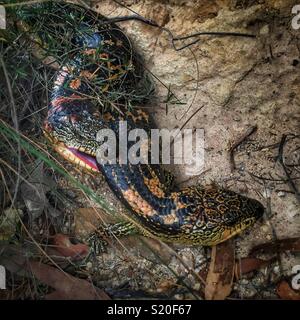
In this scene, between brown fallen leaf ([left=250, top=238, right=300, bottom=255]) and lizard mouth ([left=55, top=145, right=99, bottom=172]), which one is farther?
lizard mouth ([left=55, top=145, right=99, bottom=172])

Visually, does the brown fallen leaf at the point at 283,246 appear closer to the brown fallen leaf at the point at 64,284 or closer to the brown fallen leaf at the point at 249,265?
the brown fallen leaf at the point at 249,265

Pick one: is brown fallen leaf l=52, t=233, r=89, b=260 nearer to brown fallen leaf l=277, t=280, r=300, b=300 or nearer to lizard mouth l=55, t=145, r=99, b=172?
lizard mouth l=55, t=145, r=99, b=172

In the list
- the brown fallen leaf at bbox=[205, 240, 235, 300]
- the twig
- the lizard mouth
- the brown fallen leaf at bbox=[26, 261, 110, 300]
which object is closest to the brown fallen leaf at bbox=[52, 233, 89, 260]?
the brown fallen leaf at bbox=[26, 261, 110, 300]

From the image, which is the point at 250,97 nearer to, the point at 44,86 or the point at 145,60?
the point at 145,60

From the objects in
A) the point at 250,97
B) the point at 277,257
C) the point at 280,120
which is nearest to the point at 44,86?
the point at 250,97

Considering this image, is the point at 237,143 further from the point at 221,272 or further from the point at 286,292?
the point at 286,292

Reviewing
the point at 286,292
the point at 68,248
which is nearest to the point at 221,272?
the point at 286,292

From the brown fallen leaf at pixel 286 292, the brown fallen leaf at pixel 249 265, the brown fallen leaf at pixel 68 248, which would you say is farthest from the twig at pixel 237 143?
the brown fallen leaf at pixel 68 248
